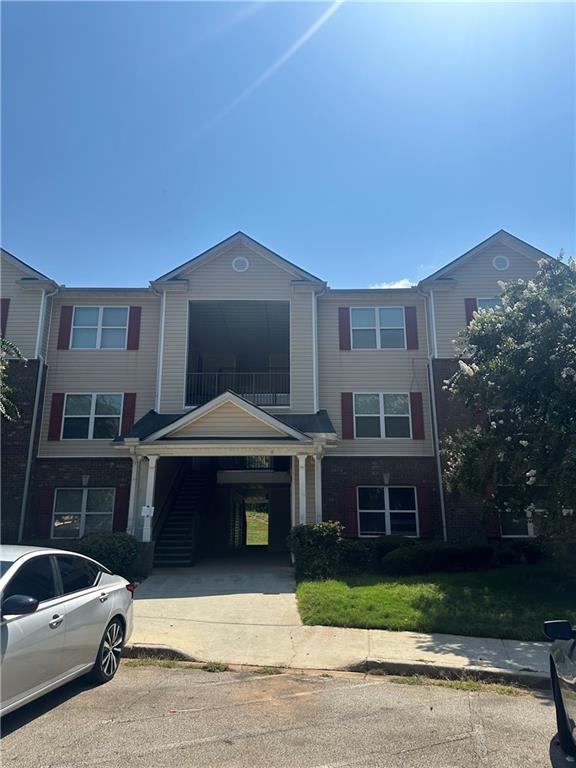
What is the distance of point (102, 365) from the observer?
17.9 meters

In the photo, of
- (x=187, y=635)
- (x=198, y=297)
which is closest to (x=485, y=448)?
(x=187, y=635)

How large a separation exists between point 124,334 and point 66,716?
14788 mm

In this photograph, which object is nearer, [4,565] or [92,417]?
[4,565]

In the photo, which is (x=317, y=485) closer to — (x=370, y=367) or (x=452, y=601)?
(x=370, y=367)

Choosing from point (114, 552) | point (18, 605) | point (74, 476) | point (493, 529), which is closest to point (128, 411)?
point (74, 476)

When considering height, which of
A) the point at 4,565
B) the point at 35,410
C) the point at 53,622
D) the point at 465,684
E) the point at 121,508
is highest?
the point at 35,410

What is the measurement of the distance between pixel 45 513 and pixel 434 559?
11.9m

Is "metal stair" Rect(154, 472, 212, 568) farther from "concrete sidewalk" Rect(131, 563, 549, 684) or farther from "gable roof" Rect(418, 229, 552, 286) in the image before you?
"gable roof" Rect(418, 229, 552, 286)

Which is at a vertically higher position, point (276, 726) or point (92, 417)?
point (92, 417)

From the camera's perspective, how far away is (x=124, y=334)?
59.6 feet

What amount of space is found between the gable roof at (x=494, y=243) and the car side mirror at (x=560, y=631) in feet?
49.2

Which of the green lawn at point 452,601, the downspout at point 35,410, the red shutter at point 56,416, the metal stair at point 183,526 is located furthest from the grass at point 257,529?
the green lawn at point 452,601

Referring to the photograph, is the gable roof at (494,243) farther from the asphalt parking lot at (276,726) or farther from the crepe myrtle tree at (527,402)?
the asphalt parking lot at (276,726)

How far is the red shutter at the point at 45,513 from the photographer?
54.0ft
